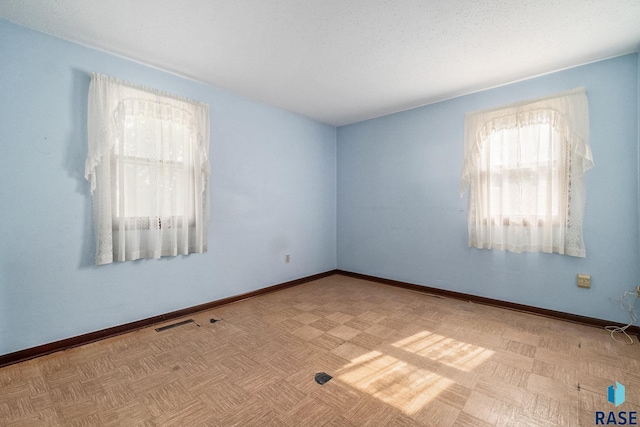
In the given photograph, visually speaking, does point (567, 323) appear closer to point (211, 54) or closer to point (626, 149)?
point (626, 149)

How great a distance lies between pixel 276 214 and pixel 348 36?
2.33 m

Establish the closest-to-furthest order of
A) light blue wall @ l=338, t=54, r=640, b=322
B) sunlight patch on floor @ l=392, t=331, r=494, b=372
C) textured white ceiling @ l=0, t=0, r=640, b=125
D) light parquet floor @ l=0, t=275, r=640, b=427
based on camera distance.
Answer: light parquet floor @ l=0, t=275, r=640, b=427, textured white ceiling @ l=0, t=0, r=640, b=125, sunlight patch on floor @ l=392, t=331, r=494, b=372, light blue wall @ l=338, t=54, r=640, b=322

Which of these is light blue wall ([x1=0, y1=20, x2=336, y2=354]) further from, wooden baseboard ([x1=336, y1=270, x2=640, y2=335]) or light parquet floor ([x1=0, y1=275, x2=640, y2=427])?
wooden baseboard ([x1=336, y1=270, x2=640, y2=335])

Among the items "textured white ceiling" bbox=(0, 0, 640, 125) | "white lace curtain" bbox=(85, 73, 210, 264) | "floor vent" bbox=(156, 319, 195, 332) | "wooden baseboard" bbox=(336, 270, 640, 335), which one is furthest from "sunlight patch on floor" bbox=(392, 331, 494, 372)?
"textured white ceiling" bbox=(0, 0, 640, 125)

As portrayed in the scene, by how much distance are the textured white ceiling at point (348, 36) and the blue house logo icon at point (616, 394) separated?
2.45 metres

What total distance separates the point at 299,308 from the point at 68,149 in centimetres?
258

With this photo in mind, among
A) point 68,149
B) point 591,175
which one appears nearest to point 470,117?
point 591,175

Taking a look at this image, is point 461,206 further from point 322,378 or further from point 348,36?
point 322,378

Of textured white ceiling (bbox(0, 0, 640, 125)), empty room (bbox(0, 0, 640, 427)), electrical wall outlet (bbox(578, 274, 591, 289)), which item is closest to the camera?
empty room (bbox(0, 0, 640, 427))

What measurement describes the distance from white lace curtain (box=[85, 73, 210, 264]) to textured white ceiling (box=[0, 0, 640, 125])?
43 centimetres

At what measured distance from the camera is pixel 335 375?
1858 mm

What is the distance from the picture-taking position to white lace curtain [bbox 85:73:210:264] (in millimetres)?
2363

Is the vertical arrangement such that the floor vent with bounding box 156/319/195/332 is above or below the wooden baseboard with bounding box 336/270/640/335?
below

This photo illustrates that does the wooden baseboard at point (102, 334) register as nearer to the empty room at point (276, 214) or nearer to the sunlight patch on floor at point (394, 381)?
the empty room at point (276, 214)
